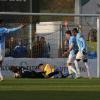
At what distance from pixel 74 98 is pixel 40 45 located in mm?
11455

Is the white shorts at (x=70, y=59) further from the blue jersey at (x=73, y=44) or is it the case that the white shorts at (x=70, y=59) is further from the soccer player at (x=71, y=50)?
the blue jersey at (x=73, y=44)

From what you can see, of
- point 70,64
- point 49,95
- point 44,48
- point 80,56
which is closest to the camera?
point 49,95

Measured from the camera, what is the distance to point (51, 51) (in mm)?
22922

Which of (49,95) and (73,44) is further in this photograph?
(73,44)

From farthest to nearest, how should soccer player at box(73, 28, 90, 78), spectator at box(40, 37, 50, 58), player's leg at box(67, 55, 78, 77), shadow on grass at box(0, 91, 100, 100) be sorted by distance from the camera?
spectator at box(40, 37, 50, 58) < soccer player at box(73, 28, 90, 78) < player's leg at box(67, 55, 78, 77) < shadow on grass at box(0, 91, 100, 100)

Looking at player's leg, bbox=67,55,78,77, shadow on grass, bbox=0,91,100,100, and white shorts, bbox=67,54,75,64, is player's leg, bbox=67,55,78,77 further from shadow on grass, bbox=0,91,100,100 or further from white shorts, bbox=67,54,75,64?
shadow on grass, bbox=0,91,100,100

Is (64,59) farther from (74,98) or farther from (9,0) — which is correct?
(74,98)

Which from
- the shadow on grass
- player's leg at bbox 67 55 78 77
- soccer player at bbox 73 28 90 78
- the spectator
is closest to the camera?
the shadow on grass

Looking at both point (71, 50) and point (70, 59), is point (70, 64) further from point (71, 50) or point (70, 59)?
point (71, 50)

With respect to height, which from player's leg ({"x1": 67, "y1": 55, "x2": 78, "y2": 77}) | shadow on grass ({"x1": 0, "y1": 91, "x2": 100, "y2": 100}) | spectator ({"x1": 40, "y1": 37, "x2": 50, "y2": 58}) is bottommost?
shadow on grass ({"x1": 0, "y1": 91, "x2": 100, "y2": 100})

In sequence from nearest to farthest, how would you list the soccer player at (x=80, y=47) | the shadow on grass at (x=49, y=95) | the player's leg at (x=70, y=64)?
the shadow on grass at (x=49, y=95) < the player's leg at (x=70, y=64) < the soccer player at (x=80, y=47)

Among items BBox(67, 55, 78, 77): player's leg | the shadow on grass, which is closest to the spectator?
BBox(67, 55, 78, 77): player's leg

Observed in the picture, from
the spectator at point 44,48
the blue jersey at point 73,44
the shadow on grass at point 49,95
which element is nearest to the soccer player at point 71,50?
the blue jersey at point 73,44

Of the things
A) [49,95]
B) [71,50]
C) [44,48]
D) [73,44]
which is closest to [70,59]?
[71,50]
